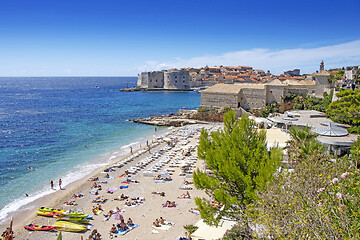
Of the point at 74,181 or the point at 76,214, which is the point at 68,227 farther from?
the point at 74,181

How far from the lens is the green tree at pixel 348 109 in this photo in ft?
57.1

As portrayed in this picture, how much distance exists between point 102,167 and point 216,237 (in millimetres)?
12420

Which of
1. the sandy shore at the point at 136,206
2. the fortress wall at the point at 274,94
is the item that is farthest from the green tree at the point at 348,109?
the fortress wall at the point at 274,94

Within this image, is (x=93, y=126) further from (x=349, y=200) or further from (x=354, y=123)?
(x=349, y=200)

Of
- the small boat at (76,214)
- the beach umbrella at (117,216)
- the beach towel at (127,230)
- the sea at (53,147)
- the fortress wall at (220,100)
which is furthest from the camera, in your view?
the fortress wall at (220,100)

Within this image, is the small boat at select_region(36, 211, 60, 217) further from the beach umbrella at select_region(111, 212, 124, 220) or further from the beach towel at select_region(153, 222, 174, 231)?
the beach towel at select_region(153, 222, 174, 231)

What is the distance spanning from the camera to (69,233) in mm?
11000

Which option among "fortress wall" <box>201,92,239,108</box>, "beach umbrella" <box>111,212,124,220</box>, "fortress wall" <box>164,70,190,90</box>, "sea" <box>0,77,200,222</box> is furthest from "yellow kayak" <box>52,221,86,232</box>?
"fortress wall" <box>164,70,190,90</box>

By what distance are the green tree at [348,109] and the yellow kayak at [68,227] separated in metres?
16.1

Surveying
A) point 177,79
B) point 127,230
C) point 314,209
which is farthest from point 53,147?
point 177,79

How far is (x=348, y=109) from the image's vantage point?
58.3ft

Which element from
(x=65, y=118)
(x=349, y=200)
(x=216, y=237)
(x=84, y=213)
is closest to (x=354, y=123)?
(x=216, y=237)

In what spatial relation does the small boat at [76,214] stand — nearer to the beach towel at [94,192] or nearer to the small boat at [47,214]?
the small boat at [47,214]

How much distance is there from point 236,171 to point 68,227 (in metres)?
7.41
